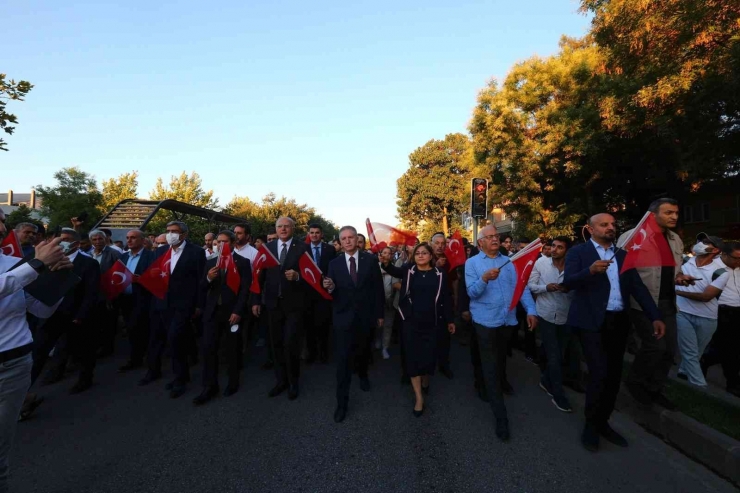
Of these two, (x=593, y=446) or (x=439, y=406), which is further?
(x=439, y=406)

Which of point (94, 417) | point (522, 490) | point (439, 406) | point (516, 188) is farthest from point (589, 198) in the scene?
point (94, 417)

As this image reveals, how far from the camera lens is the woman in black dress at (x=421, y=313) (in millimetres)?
4469

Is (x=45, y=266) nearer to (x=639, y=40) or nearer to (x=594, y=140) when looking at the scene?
(x=639, y=40)

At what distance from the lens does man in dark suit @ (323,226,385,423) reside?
4.48m

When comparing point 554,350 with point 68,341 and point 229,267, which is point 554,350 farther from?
point 68,341

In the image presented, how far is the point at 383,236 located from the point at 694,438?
16.1 ft

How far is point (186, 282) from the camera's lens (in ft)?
17.3

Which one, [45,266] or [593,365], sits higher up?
[45,266]

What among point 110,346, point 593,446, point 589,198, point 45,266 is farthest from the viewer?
point 589,198

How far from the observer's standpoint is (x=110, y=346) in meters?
7.17

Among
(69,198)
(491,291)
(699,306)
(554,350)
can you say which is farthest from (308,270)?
(69,198)

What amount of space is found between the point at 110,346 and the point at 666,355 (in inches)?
323

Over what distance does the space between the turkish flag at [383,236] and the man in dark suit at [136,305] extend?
360 centimetres

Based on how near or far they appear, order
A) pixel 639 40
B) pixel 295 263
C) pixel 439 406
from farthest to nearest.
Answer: pixel 639 40 < pixel 295 263 < pixel 439 406
